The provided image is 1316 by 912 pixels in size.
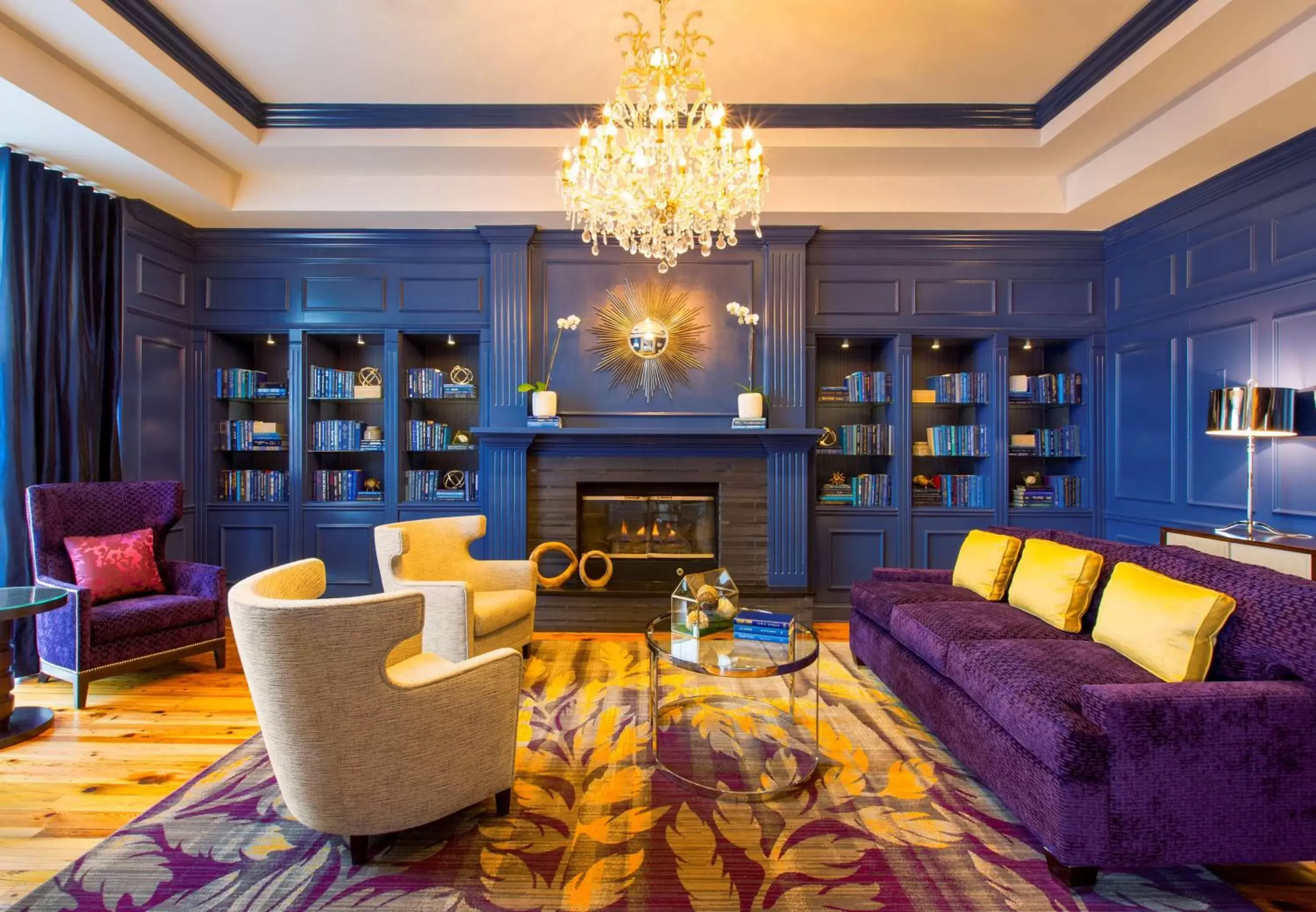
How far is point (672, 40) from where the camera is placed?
3.21 meters

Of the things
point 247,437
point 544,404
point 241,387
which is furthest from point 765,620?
point 241,387

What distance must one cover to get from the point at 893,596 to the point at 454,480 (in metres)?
3.39

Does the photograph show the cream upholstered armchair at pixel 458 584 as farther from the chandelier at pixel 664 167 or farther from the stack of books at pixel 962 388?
the stack of books at pixel 962 388

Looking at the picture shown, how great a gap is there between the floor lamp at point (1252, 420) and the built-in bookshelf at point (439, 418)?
4.72 m

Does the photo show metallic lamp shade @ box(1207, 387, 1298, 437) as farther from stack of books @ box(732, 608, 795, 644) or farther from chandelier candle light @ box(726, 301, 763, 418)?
stack of books @ box(732, 608, 795, 644)

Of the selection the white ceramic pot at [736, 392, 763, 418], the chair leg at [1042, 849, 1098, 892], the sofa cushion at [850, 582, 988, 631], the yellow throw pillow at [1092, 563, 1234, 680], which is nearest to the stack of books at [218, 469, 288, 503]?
the white ceramic pot at [736, 392, 763, 418]

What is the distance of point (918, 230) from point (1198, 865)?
410 centimetres

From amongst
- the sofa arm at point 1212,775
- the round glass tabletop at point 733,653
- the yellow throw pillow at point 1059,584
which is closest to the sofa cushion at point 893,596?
the yellow throw pillow at point 1059,584

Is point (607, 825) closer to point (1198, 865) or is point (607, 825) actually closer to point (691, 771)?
point (691, 771)

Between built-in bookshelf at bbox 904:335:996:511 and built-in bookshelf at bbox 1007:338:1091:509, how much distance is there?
195mm

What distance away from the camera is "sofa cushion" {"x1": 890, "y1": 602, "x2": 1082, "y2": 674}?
2.59 metres

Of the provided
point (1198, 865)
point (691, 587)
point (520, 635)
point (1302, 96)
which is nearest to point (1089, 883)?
point (1198, 865)

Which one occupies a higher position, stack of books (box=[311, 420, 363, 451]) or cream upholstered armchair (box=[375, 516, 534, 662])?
stack of books (box=[311, 420, 363, 451])

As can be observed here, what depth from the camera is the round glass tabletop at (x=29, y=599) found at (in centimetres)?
259
